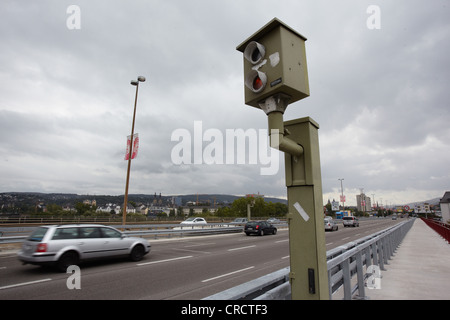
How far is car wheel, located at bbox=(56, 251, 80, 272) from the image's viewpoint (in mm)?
7918

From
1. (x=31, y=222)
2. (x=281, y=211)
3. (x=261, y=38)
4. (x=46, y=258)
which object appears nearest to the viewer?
(x=261, y=38)

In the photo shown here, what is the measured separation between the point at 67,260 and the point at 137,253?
2562 mm

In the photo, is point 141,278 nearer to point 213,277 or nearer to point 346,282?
point 213,277

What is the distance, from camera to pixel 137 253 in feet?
32.9

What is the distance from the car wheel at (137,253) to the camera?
9891 mm

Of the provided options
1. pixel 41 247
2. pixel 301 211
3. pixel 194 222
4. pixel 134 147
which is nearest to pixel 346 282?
pixel 301 211

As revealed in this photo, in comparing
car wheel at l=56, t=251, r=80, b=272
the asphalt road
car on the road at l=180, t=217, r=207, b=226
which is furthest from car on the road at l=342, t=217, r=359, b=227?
car wheel at l=56, t=251, r=80, b=272

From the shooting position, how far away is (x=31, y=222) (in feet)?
104

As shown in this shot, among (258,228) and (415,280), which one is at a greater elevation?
(415,280)

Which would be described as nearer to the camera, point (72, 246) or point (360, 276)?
point (360, 276)
